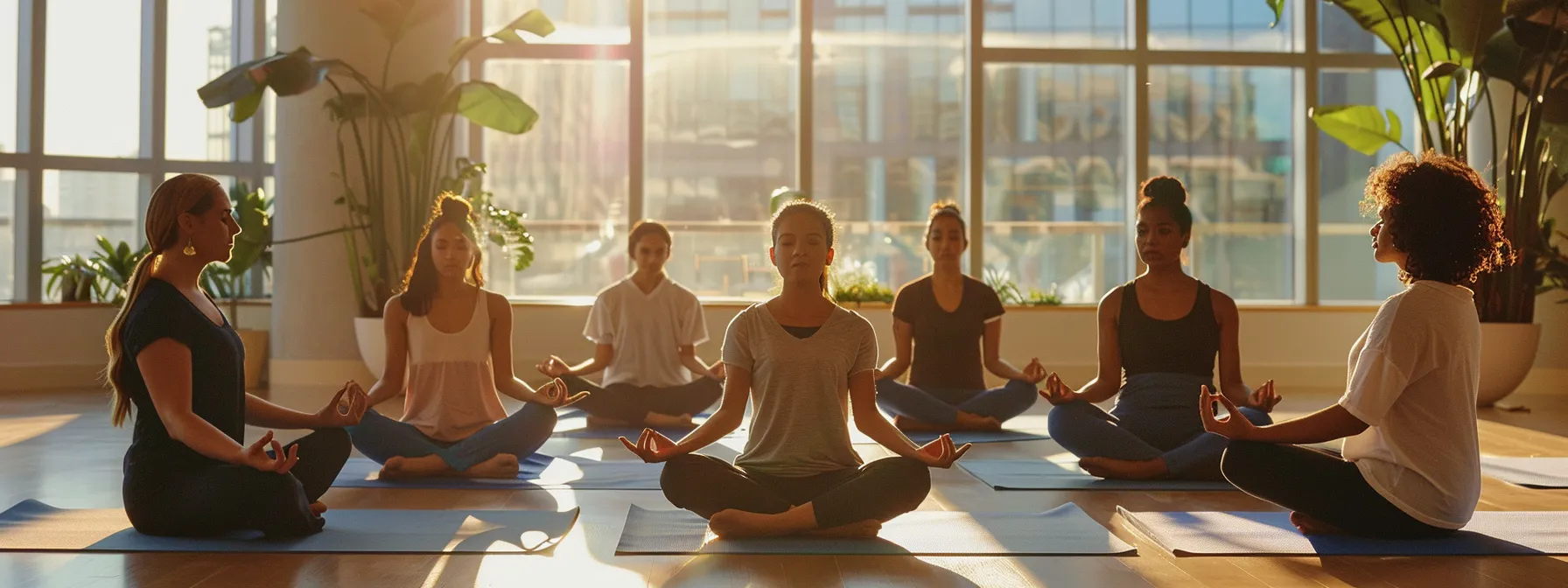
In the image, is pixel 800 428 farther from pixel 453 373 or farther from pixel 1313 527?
pixel 453 373

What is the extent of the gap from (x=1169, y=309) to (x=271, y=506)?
7.81 ft

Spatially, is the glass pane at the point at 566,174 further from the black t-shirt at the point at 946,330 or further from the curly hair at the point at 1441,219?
the curly hair at the point at 1441,219

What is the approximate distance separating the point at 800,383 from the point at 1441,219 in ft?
4.15

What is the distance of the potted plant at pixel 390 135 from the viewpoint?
258 inches

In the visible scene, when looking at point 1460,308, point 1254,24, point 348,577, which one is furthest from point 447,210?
point 1254,24

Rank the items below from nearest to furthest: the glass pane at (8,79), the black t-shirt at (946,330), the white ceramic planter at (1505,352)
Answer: the black t-shirt at (946,330), the white ceramic planter at (1505,352), the glass pane at (8,79)

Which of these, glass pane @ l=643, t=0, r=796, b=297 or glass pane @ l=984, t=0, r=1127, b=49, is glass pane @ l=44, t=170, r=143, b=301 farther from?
glass pane @ l=984, t=0, r=1127, b=49

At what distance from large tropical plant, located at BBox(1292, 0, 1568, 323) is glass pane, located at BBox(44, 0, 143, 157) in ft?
21.3

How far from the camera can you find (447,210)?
3689mm

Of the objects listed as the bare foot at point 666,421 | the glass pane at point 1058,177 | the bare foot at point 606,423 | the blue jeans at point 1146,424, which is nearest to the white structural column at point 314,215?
the bare foot at point 606,423

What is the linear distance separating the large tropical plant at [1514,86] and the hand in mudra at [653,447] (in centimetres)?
445

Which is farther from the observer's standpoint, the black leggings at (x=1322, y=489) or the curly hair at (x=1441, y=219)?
the black leggings at (x=1322, y=489)

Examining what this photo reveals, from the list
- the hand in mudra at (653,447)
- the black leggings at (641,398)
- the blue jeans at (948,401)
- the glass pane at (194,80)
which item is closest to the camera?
the hand in mudra at (653,447)

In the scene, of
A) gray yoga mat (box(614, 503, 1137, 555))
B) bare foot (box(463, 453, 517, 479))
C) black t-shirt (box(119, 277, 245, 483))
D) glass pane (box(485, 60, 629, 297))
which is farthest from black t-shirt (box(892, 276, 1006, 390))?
glass pane (box(485, 60, 629, 297))
